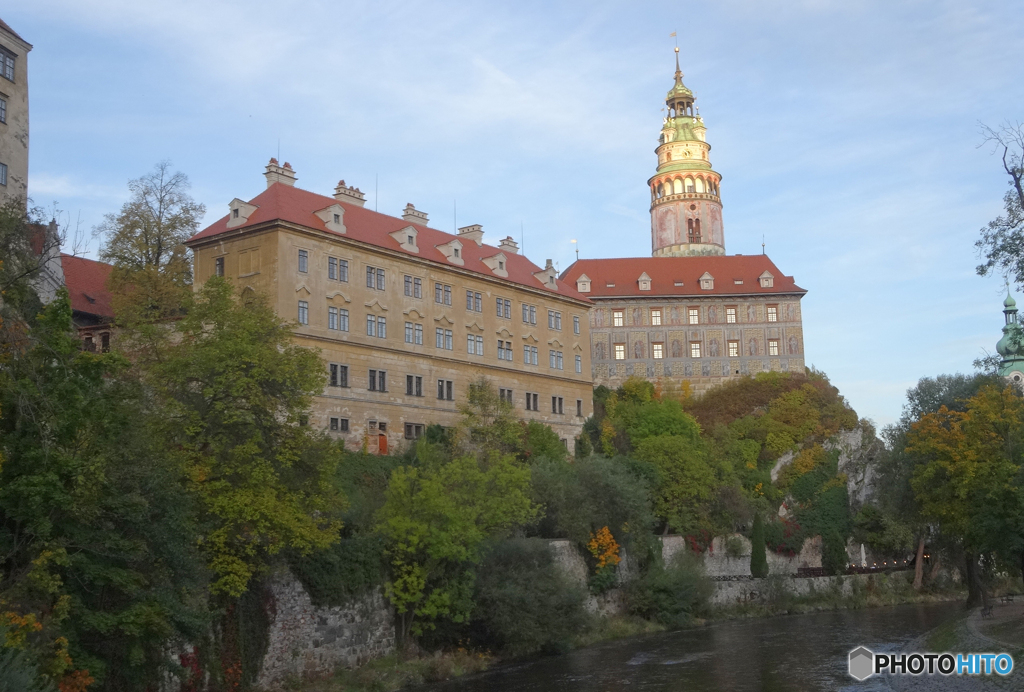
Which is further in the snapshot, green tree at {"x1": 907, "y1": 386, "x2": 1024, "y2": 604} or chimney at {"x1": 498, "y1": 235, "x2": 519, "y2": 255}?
chimney at {"x1": 498, "y1": 235, "x2": 519, "y2": 255}

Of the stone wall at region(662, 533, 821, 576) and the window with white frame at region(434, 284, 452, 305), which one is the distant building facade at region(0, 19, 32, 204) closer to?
the window with white frame at region(434, 284, 452, 305)

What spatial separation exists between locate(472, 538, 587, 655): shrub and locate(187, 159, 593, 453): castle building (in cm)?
1337

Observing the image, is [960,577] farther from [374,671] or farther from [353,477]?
[374,671]

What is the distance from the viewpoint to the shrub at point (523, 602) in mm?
35156

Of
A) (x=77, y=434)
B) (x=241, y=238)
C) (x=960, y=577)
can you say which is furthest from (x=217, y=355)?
(x=960, y=577)

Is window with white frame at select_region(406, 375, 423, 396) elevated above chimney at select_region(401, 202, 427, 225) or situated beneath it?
situated beneath

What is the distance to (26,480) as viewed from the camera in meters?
19.3

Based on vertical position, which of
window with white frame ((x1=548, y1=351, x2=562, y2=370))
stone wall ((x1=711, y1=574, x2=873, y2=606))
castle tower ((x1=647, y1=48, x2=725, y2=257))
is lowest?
stone wall ((x1=711, y1=574, x2=873, y2=606))

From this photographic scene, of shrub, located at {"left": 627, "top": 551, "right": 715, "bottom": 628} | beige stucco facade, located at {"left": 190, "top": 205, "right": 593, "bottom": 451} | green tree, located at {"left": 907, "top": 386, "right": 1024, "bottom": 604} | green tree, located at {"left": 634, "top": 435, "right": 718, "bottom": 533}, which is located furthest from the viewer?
green tree, located at {"left": 634, "top": 435, "right": 718, "bottom": 533}

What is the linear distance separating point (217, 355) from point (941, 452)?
2517 cm

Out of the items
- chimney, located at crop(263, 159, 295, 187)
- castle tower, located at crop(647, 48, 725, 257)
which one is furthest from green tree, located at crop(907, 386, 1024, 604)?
castle tower, located at crop(647, 48, 725, 257)

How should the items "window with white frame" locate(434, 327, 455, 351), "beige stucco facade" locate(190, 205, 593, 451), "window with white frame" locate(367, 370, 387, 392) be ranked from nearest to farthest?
"beige stucco facade" locate(190, 205, 593, 451) → "window with white frame" locate(367, 370, 387, 392) → "window with white frame" locate(434, 327, 455, 351)

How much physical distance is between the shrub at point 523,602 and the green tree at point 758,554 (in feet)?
67.7

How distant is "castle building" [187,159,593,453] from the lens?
49.1 metres
